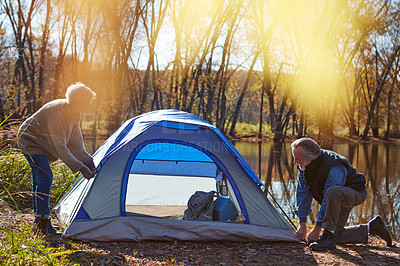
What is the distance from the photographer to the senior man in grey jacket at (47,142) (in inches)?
140

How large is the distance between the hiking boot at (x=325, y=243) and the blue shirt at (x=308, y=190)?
15cm

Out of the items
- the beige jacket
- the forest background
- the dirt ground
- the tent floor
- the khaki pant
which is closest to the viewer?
the dirt ground

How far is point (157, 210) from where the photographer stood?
5383 mm

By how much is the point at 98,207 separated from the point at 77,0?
1420 centimetres

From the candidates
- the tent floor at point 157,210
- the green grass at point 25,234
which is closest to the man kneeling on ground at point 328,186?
the tent floor at point 157,210

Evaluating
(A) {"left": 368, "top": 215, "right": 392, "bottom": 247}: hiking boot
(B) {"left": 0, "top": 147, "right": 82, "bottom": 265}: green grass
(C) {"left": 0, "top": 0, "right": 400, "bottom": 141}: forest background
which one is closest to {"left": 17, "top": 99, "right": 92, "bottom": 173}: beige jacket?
(B) {"left": 0, "top": 147, "right": 82, "bottom": 265}: green grass

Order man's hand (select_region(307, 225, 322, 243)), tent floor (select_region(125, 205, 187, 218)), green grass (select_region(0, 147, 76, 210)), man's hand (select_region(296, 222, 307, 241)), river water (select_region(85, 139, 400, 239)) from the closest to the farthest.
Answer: man's hand (select_region(307, 225, 322, 243)) → man's hand (select_region(296, 222, 307, 241)) → green grass (select_region(0, 147, 76, 210)) → tent floor (select_region(125, 205, 187, 218)) → river water (select_region(85, 139, 400, 239))

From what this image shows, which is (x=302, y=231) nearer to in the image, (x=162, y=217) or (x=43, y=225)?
(x=162, y=217)

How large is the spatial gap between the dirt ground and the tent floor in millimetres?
1332

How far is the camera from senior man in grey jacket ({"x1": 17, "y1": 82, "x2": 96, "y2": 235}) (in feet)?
11.7

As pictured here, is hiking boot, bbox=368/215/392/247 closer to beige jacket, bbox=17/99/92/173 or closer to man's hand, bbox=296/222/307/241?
man's hand, bbox=296/222/307/241

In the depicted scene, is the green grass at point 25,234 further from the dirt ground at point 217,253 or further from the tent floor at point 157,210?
the tent floor at point 157,210

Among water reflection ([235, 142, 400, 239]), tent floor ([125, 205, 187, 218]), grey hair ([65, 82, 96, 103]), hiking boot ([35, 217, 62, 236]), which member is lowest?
water reflection ([235, 142, 400, 239])

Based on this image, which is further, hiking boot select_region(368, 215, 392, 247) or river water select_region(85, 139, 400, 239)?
river water select_region(85, 139, 400, 239)
